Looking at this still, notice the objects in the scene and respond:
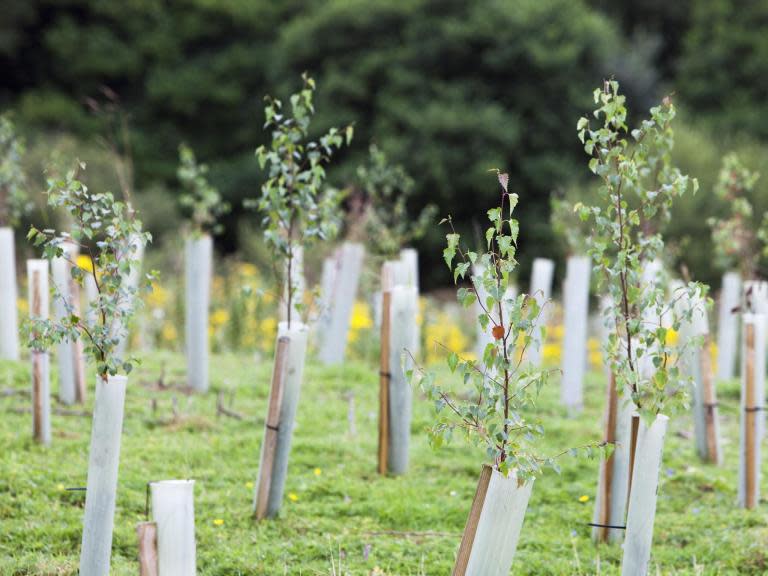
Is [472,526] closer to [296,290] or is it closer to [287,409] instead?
[287,409]

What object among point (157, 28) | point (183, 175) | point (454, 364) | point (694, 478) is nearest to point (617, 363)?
point (454, 364)

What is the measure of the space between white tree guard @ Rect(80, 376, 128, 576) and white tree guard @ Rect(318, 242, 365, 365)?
4276 millimetres

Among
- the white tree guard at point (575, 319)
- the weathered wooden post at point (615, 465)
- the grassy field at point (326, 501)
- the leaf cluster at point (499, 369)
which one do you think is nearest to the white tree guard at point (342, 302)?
the grassy field at point (326, 501)

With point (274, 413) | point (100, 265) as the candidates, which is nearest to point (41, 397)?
point (274, 413)

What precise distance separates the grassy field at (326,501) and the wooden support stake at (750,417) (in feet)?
0.39

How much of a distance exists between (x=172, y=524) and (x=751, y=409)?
3027 mm

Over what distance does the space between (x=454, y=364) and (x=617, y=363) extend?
2.36ft

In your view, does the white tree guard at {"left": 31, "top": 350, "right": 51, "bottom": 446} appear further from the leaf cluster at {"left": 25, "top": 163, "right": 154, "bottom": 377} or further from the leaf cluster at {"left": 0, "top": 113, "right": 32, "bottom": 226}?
the leaf cluster at {"left": 0, "top": 113, "right": 32, "bottom": 226}

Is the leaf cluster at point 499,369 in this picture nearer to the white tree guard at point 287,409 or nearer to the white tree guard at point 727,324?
the white tree guard at point 287,409

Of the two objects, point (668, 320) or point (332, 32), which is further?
point (332, 32)

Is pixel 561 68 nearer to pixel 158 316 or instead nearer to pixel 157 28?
pixel 157 28

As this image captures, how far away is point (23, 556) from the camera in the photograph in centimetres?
422

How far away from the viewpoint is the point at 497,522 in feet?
11.3

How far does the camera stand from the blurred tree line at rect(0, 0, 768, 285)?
19391 mm
